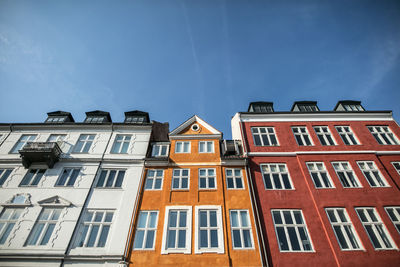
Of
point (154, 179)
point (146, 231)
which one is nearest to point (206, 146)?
point (154, 179)

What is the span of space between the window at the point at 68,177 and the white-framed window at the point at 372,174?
83.8ft

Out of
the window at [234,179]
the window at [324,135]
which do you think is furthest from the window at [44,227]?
the window at [324,135]

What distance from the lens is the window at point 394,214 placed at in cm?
1420

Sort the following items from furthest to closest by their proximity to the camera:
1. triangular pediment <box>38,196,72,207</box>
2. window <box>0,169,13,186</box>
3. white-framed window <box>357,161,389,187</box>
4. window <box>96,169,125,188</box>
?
window <box>0,169,13,186</box> < window <box>96,169,125,188</box> < white-framed window <box>357,161,389,187</box> < triangular pediment <box>38,196,72,207</box>

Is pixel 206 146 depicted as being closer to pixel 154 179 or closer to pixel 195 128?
pixel 195 128

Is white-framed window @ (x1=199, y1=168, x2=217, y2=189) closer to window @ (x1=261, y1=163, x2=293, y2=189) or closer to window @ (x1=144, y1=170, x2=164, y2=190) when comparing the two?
window @ (x1=144, y1=170, x2=164, y2=190)

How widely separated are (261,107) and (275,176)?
31.8ft

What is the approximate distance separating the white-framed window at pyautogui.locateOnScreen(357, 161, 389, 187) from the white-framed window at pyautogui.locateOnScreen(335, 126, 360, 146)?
2.32 meters

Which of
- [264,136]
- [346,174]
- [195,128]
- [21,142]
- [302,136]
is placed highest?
[195,128]

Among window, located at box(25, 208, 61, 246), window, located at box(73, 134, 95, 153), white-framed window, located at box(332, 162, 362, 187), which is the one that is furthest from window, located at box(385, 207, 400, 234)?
window, located at box(73, 134, 95, 153)

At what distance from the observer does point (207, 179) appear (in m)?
17.0

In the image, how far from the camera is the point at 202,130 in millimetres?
20734

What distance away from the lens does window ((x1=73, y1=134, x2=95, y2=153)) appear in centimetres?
1930

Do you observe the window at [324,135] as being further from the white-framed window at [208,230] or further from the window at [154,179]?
the window at [154,179]
